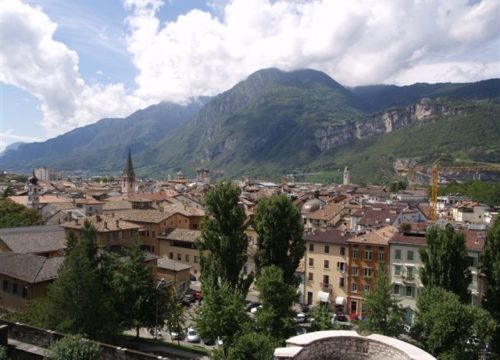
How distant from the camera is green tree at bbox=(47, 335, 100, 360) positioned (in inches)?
663

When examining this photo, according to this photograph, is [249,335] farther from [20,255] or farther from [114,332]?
[20,255]

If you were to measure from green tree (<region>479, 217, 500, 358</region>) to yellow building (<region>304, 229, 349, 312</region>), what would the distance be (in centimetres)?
2066

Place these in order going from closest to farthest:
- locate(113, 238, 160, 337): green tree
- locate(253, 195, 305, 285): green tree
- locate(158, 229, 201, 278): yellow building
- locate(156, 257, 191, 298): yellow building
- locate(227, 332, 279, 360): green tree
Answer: locate(227, 332, 279, 360): green tree < locate(113, 238, 160, 337): green tree < locate(253, 195, 305, 285): green tree < locate(156, 257, 191, 298): yellow building < locate(158, 229, 201, 278): yellow building

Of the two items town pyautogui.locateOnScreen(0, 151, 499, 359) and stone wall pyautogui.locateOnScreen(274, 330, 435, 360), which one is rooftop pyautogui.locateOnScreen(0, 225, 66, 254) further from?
stone wall pyautogui.locateOnScreen(274, 330, 435, 360)

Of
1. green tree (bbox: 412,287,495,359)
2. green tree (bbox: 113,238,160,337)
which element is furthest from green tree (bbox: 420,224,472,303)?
green tree (bbox: 113,238,160,337)

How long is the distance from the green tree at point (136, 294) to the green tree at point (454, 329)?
740 inches

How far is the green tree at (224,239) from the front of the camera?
109 ft

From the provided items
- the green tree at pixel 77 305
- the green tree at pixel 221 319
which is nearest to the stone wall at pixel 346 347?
the green tree at pixel 221 319

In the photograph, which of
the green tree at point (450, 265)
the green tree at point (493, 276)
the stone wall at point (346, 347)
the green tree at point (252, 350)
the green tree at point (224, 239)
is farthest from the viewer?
the green tree at point (224, 239)

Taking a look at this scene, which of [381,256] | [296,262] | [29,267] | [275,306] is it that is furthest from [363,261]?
[29,267]

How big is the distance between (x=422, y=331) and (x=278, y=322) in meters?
9.31

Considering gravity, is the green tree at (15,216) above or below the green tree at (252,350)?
above

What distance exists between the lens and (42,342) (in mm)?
19781

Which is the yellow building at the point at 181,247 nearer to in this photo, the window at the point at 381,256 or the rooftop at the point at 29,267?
the rooftop at the point at 29,267
